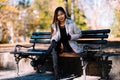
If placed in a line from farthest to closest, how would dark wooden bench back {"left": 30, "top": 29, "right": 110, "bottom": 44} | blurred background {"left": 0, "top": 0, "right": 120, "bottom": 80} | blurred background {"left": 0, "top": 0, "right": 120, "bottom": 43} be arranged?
blurred background {"left": 0, "top": 0, "right": 120, "bottom": 43}, blurred background {"left": 0, "top": 0, "right": 120, "bottom": 80}, dark wooden bench back {"left": 30, "top": 29, "right": 110, "bottom": 44}

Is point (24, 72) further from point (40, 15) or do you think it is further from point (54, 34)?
point (40, 15)

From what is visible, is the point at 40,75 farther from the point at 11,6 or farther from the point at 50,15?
the point at 50,15

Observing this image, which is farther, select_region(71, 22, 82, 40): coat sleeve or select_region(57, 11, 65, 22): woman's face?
select_region(57, 11, 65, 22): woman's face

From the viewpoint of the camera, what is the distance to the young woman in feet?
22.7

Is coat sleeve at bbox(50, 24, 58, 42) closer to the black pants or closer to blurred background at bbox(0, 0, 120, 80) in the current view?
the black pants

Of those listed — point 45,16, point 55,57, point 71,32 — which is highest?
point 45,16

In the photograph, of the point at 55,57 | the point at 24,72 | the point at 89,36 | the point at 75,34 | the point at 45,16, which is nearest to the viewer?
the point at 55,57

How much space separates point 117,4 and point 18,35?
2988 cm

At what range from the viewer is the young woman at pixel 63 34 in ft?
22.7

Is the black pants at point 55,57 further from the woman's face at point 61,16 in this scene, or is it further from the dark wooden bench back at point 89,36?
the dark wooden bench back at point 89,36

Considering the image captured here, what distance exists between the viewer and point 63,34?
23.5 ft

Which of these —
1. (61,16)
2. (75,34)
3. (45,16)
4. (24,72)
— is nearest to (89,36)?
(75,34)

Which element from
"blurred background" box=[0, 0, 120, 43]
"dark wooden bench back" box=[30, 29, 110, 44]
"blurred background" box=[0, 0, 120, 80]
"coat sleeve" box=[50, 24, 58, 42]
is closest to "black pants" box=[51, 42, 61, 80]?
"coat sleeve" box=[50, 24, 58, 42]

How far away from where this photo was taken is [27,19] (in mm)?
52500
